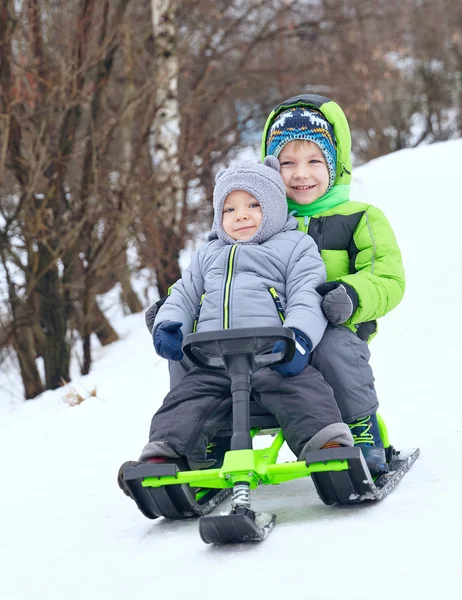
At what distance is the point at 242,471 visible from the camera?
2.82 m

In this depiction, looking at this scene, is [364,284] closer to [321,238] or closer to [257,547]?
[321,238]

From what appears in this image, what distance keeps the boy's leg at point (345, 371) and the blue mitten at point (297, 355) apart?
6.5 inches

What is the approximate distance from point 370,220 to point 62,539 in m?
1.65

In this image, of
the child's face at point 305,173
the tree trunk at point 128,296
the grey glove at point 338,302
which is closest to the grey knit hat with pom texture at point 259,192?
the child's face at point 305,173

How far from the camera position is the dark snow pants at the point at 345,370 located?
10.6 feet

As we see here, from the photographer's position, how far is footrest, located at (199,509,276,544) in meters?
2.62

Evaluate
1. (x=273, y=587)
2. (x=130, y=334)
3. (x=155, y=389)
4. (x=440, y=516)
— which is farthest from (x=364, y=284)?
(x=130, y=334)

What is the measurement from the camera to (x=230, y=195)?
3461 mm

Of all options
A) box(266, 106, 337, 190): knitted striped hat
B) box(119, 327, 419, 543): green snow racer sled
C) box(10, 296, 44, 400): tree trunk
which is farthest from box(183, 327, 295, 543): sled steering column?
box(10, 296, 44, 400): tree trunk

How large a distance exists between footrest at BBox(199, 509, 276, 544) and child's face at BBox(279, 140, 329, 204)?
147 cm

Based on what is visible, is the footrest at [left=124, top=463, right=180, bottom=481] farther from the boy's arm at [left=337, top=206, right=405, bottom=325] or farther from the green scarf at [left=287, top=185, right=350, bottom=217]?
the green scarf at [left=287, top=185, right=350, bottom=217]

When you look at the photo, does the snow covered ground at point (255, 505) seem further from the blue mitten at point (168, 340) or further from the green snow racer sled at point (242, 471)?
the blue mitten at point (168, 340)

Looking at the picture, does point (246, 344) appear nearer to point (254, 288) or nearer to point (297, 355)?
point (297, 355)

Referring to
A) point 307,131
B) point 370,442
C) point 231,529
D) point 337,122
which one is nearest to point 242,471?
point 231,529
